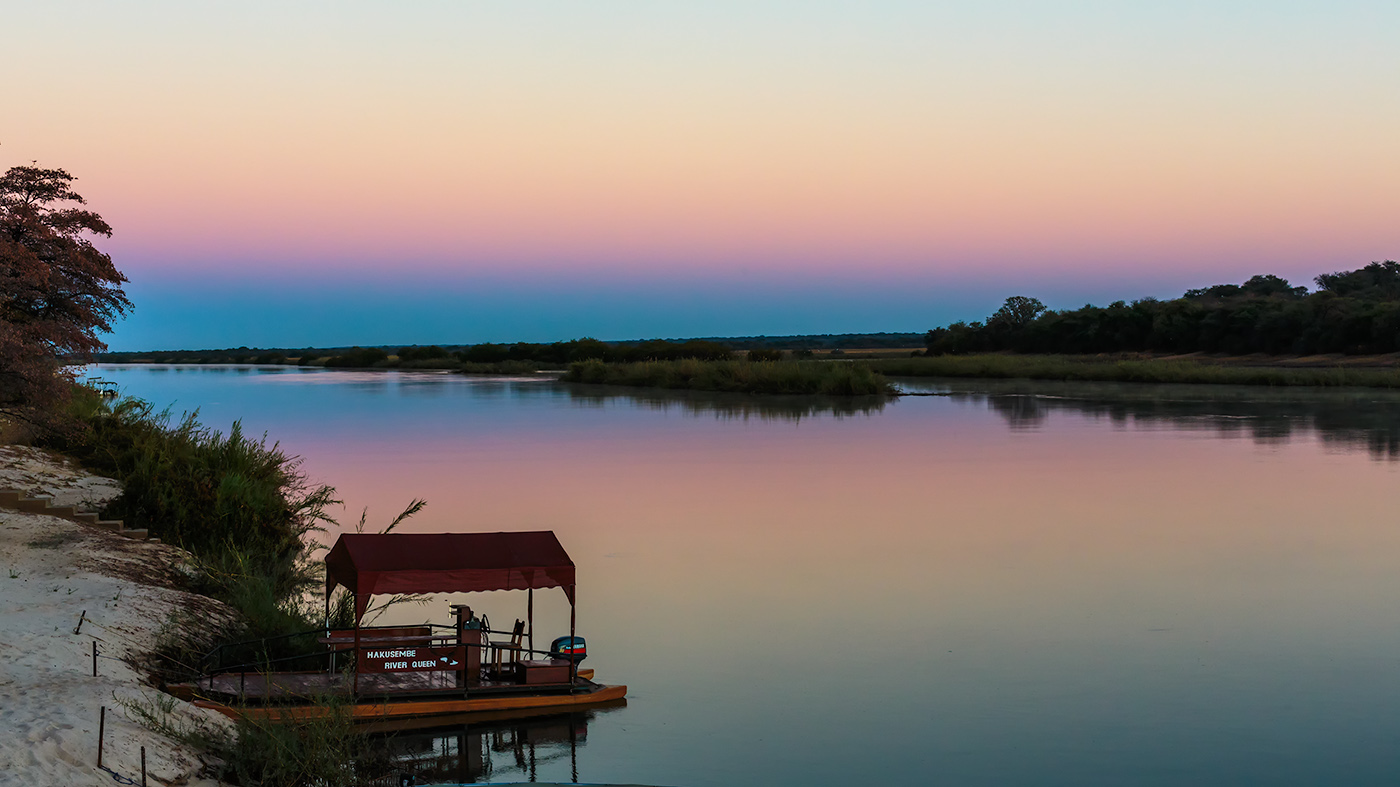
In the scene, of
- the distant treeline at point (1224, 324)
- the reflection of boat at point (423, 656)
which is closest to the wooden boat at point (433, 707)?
the reflection of boat at point (423, 656)

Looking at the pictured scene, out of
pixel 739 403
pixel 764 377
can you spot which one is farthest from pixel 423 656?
pixel 764 377

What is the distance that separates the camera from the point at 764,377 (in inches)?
2174

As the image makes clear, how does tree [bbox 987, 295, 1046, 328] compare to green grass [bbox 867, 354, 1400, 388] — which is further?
tree [bbox 987, 295, 1046, 328]

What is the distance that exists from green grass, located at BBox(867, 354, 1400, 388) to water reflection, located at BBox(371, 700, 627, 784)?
160ft

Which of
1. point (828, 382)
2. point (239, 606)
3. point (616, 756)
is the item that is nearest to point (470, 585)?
point (616, 756)

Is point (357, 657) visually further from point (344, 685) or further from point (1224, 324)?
point (1224, 324)

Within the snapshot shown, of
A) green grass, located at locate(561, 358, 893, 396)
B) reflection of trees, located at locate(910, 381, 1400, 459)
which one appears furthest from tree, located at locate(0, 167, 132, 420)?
green grass, located at locate(561, 358, 893, 396)

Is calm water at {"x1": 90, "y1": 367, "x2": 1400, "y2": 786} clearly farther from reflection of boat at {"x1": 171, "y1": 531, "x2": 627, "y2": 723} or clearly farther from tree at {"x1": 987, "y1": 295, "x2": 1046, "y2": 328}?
tree at {"x1": 987, "y1": 295, "x2": 1046, "y2": 328}

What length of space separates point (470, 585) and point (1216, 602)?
25.8 feet

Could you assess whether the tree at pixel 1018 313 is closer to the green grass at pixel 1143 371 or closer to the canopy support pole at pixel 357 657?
the green grass at pixel 1143 371

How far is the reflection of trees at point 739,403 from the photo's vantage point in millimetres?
42188

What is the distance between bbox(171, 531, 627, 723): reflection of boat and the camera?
883 centimetres

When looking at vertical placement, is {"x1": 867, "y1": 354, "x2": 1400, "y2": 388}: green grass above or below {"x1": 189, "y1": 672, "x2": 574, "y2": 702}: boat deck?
above

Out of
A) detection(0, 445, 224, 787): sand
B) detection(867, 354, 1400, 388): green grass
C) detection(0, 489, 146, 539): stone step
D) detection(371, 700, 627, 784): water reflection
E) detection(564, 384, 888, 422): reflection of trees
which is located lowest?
detection(371, 700, 627, 784): water reflection
